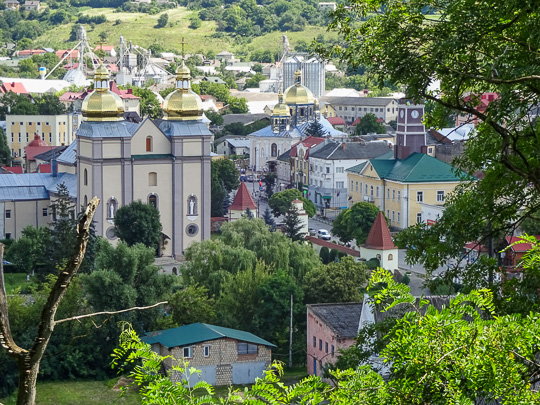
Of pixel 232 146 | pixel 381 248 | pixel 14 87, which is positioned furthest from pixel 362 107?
pixel 381 248

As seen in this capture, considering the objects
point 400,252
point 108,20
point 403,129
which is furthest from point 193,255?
point 108,20

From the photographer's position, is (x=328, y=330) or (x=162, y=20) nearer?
(x=328, y=330)

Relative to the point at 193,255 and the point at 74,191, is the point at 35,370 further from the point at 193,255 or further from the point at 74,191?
the point at 74,191

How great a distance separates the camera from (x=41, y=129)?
242ft

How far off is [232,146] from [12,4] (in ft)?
406

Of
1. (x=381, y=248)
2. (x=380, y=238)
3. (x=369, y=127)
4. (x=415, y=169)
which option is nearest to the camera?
(x=381, y=248)

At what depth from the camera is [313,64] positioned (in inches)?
4380

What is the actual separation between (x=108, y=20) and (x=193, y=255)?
14866cm

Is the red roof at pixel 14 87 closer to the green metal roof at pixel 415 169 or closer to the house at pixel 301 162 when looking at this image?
the house at pixel 301 162

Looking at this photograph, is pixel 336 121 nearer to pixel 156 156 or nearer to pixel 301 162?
pixel 301 162

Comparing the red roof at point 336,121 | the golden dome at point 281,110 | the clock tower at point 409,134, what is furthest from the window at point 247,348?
the red roof at point 336,121

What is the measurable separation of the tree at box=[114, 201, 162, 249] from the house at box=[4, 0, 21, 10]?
157288 millimetres

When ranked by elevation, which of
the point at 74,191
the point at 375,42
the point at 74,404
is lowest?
the point at 74,404

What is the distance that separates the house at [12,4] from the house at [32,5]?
54.6 inches
